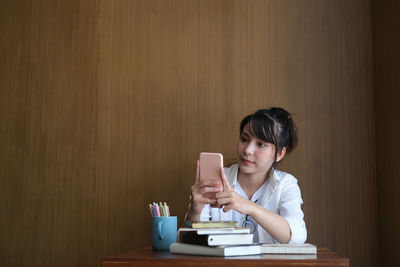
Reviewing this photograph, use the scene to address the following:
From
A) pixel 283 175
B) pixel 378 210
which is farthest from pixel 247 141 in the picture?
pixel 378 210

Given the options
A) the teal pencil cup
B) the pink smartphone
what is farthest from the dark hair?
the teal pencil cup

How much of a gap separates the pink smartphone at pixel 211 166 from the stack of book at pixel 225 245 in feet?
0.87

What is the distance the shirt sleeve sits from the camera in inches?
55.8

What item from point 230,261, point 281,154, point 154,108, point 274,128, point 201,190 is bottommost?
point 230,261

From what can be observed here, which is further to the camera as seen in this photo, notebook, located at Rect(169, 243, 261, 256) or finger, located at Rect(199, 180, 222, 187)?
finger, located at Rect(199, 180, 222, 187)

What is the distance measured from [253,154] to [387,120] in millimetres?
572

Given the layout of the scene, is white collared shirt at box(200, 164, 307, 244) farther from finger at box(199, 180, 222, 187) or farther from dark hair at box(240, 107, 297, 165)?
finger at box(199, 180, 222, 187)

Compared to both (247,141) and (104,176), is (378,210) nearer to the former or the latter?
(247,141)

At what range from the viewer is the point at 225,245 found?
108 centimetres

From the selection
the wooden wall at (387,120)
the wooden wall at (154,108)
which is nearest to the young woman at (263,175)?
the wooden wall at (154,108)

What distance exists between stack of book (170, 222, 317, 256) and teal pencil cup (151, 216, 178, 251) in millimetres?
105

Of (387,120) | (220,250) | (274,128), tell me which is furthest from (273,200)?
(220,250)

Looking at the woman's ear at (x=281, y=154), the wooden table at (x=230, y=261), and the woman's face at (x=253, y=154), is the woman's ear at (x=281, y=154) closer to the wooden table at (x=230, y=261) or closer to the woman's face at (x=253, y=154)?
the woman's face at (x=253, y=154)

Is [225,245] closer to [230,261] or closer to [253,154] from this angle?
[230,261]
